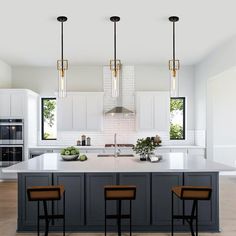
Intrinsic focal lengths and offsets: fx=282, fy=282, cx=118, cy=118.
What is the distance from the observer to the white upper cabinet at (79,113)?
7.32m

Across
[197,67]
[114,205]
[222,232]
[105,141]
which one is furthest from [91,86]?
[222,232]

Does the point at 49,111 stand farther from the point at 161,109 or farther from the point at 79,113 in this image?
the point at 161,109

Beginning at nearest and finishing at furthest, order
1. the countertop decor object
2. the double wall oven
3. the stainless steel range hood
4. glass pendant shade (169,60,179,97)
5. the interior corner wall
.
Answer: glass pendant shade (169,60,179,97), the countertop decor object, the interior corner wall, the double wall oven, the stainless steel range hood

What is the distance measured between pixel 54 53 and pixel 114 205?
13.0 ft

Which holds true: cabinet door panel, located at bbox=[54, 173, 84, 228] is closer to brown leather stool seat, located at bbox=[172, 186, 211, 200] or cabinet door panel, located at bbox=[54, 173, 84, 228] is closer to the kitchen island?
the kitchen island

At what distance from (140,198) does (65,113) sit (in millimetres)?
4019

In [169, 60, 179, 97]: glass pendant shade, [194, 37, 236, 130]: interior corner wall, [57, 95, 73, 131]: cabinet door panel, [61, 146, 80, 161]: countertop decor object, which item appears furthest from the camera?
[57, 95, 73, 131]: cabinet door panel

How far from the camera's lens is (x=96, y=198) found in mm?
3877

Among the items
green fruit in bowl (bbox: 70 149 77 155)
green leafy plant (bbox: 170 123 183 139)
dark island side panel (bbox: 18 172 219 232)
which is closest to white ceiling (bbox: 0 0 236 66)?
green leafy plant (bbox: 170 123 183 139)

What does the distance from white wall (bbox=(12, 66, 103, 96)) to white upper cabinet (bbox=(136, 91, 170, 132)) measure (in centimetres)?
131

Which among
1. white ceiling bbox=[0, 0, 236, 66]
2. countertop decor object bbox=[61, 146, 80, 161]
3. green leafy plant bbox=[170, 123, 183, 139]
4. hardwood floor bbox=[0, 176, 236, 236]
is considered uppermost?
white ceiling bbox=[0, 0, 236, 66]

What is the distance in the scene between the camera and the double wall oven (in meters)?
6.71

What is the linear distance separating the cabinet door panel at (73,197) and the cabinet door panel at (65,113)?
3555 mm

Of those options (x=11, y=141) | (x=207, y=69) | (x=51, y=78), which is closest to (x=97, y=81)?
(x=51, y=78)
